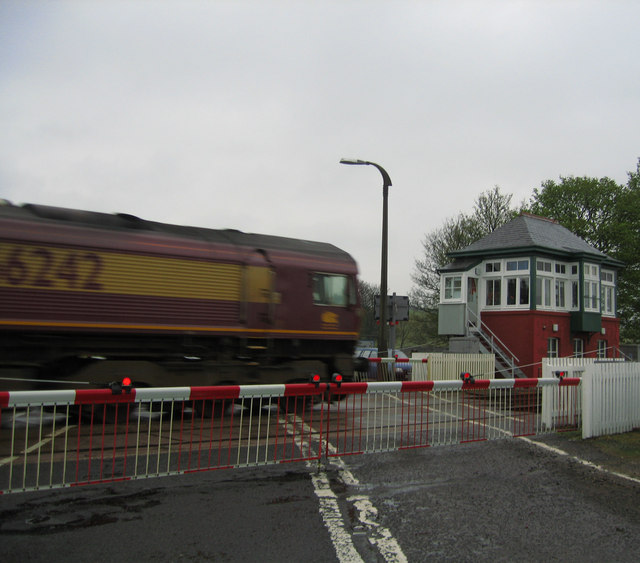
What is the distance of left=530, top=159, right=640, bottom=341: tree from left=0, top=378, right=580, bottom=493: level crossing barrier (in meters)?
34.4

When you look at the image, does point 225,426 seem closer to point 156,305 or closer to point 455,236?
point 156,305

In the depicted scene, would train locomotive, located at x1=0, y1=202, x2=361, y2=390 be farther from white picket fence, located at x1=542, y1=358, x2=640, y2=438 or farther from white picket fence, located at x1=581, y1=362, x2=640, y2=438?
white picket fence, located at x1=581, y1=362, x2=640, y2=438

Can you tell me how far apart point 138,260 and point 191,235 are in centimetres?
138

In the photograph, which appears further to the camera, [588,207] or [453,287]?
[588,207]

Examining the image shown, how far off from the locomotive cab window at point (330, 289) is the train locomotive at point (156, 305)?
0.08 feet

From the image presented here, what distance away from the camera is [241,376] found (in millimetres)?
11477

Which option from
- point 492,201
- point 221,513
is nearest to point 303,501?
point 221,513

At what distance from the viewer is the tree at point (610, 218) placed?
3866 centimetres

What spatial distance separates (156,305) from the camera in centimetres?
1077

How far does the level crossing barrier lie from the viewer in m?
5.52

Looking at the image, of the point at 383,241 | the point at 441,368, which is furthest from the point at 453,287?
the point at 383,241

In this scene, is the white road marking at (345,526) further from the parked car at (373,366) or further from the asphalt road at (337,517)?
the parked car at (373,366)

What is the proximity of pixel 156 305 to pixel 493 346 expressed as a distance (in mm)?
17587

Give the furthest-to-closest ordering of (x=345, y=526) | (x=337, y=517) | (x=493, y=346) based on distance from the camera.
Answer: (x=493, y=346)
(x=337, y=517)
(x=345, y=526)
